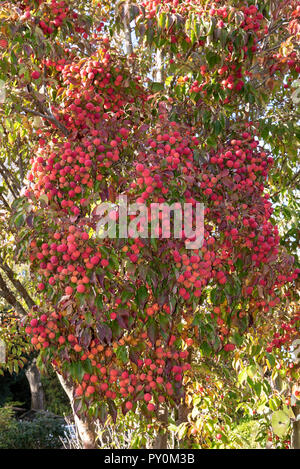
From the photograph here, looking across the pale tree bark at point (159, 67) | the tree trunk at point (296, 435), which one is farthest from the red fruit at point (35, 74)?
the tree trunk at point (296, 435)

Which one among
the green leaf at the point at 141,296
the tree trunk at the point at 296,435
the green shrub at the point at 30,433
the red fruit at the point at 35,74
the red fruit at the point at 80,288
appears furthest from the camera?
the green shrub at the point at 30,433

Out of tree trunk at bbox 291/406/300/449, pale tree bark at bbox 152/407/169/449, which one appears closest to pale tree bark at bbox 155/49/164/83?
pale tree bark at bbox 152/407/169/449

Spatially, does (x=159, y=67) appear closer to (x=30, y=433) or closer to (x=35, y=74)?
(x=35, y=74)

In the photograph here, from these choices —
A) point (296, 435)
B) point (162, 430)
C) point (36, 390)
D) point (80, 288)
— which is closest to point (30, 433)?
point (36, 390)

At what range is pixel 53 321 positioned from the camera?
2557mm

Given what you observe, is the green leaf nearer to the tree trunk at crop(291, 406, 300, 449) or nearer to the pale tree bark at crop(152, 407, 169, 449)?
the pale tree bark at crop(152, 407, 169, 449)

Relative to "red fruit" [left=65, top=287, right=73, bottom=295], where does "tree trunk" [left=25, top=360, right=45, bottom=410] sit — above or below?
below

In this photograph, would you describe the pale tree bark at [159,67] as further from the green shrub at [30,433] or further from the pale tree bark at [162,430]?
the green shrub at [30,433]

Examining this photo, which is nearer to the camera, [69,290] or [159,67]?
[69,290]

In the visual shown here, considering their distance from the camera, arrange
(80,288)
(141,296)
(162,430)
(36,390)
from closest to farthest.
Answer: (80,288), (141,296), (162,430), (36,390)

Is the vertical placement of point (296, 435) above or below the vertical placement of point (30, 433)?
above

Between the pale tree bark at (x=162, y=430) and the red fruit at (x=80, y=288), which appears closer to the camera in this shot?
the red fruit at (x=80, y=288)

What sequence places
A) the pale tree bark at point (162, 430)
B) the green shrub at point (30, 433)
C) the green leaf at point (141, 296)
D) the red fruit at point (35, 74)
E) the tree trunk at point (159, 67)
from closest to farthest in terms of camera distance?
the green leaf at point (141, 296), the red fruit at point (35, 74), the pale tree bark at point (162, 430), the tree trunk at point (159, 67), the green shrub at point (30, 433)

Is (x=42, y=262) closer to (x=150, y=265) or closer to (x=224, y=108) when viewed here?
(x=150, y=265)
